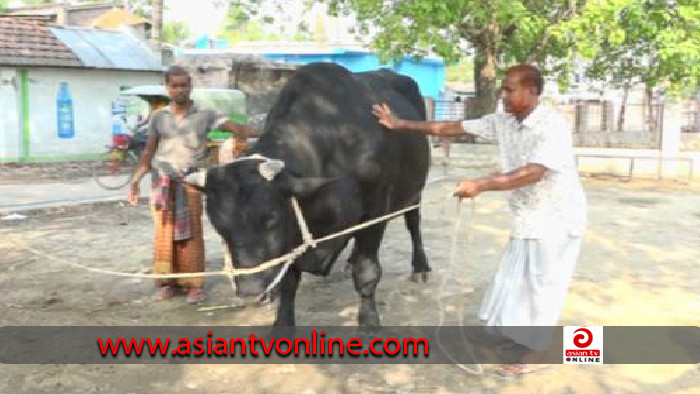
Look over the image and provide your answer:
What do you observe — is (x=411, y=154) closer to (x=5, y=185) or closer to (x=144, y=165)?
(x=144, y=165)

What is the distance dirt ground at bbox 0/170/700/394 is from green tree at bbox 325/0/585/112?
2.54m

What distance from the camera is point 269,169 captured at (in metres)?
3.58

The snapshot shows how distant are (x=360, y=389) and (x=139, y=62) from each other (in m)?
14.5

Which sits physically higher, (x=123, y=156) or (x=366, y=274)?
(x=123, y=156)

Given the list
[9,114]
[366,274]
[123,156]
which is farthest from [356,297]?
[9,114]

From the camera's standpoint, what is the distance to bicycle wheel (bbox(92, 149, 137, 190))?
1300 cm

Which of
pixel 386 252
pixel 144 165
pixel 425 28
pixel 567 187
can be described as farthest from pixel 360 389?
pixel 425 28

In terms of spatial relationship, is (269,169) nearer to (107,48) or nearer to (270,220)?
(270,220)

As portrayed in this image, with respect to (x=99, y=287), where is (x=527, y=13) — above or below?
above

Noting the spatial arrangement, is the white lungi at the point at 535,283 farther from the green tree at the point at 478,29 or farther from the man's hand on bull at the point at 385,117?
the green tree at the point at 478,29

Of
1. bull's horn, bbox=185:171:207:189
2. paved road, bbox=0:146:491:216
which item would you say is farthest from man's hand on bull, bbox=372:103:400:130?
paved road, bbox=0:146:491:216

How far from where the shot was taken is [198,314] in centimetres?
496

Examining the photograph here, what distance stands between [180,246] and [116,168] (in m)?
9.41

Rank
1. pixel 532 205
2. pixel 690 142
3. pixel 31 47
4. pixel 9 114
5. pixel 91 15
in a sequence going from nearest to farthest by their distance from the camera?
pixel 532 205, pixel 9 114, pixel 31 47, pixel 690 142, pixel 91 15
